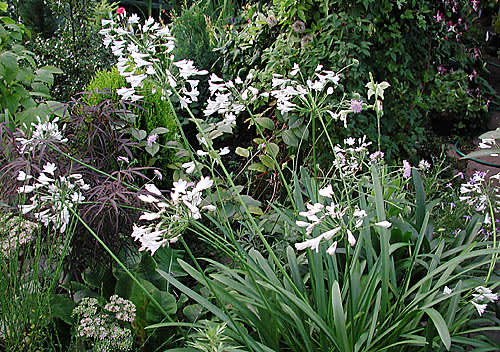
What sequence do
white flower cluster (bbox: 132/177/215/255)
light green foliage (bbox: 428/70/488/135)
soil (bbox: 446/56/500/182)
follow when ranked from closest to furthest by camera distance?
white flower cluster (bbox: 132/177/215/255), soil (bbox: 446/56/500/182), light green foliage (bbox: 428/70/488/135)

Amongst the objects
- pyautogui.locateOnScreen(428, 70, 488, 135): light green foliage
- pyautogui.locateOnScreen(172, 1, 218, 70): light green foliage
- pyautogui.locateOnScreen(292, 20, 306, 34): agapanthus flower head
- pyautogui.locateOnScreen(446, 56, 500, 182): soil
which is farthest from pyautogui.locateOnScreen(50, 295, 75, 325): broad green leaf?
pyautogui.locateOnScreen(428, 70, 488, 135): light green foliage

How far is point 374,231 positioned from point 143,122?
→ 163 cm

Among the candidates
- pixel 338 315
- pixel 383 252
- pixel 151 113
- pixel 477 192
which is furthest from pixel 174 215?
pixel 151 113

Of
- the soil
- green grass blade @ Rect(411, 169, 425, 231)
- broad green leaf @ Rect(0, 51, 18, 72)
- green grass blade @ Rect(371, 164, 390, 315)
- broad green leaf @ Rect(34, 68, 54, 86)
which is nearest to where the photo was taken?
green grass blade @ Rect(371, 164, 390, 315)

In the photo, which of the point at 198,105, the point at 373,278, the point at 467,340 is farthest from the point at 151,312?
the point at 198,105

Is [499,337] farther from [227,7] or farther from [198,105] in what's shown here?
[227,7]

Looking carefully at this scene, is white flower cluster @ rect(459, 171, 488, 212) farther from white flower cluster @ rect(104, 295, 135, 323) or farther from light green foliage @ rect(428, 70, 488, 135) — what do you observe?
light green foliage @ rect(428, 70, 488, 135)

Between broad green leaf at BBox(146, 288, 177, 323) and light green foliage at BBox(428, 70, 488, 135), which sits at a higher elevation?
broad green leaf at BBox(146, 288, 177, 323)

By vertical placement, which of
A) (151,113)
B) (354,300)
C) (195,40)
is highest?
(195,40)

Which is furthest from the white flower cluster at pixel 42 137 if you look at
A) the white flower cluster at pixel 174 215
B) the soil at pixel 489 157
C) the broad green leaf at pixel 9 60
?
the soil at pixel 489 157

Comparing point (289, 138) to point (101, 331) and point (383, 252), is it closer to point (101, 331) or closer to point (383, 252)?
point (383, 252)

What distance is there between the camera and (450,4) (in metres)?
3.96

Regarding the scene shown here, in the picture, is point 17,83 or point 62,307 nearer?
point 62,307

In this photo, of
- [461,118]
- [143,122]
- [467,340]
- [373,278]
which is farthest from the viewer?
[461,118]
